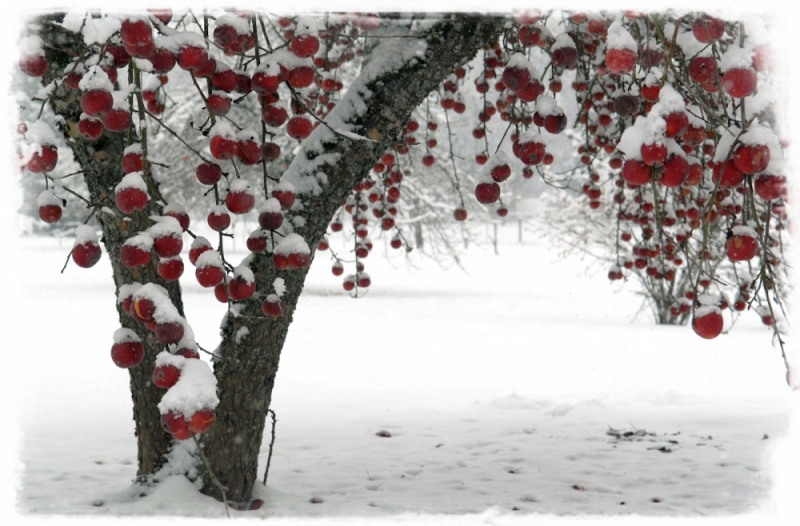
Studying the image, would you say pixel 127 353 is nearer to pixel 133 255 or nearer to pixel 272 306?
pixel 133 255

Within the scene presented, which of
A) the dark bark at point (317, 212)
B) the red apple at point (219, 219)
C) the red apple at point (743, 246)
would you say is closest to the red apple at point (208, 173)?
the red apple at point (219, 219)

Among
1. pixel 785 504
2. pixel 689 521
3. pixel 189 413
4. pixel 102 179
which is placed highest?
pixel 102 179

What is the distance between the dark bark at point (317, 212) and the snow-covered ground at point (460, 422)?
0.28 meters

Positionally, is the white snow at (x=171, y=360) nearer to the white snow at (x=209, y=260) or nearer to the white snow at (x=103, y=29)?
the white snow at (x=209, y=260)

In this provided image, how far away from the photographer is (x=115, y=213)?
7.84 ft

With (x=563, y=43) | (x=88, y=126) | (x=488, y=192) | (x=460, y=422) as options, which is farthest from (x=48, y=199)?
(x=460, y=422)

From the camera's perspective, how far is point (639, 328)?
9938mm

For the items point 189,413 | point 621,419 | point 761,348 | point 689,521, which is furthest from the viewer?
point 761,348

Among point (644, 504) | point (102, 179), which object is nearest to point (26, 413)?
point (102, 179)

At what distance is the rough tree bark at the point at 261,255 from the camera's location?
262 centimetres

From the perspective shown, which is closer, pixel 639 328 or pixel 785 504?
pixel 785 504

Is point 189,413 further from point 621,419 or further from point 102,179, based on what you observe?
A: point 621,419

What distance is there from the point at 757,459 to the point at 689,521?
137cm

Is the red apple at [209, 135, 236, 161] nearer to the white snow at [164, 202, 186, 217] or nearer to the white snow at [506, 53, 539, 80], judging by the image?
the white snow at [164, 202, 186, 217]
